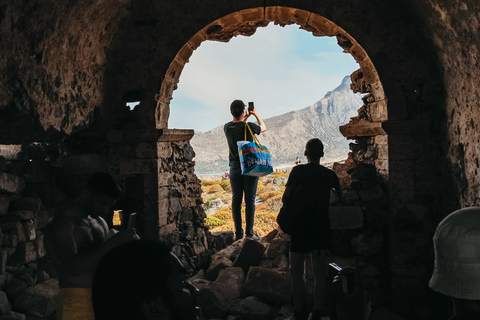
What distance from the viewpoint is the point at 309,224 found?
12.1ft

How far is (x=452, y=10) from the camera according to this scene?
3.84 m

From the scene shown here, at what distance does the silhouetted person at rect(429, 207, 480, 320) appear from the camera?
141cm

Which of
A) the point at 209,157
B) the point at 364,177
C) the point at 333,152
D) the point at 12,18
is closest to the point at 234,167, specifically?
the point at 364,177

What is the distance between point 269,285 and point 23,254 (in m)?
2.56

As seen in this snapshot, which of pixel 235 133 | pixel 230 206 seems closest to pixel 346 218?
pixel 235 133

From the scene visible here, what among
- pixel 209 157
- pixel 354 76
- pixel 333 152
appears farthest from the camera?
pixel 333 152

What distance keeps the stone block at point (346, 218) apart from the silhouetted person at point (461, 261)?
11.0 ft

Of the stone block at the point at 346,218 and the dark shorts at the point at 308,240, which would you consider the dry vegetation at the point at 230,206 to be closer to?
the stone block at the point at 346,218

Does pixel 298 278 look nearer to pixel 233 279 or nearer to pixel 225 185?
pixel 233 279

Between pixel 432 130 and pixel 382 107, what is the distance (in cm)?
62

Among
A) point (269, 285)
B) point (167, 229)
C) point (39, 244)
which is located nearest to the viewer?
point (39, 244)

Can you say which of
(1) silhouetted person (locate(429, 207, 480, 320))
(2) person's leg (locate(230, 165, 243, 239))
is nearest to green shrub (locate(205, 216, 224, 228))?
(2) person's leg (locate(230, 165, 243, 239))

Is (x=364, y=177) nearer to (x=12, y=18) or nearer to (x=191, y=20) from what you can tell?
(x=191, y=20)

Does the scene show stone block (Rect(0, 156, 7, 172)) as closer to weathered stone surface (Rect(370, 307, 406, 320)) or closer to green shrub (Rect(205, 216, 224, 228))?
weathered stone surface (Rect(370, 307, 406, 320))
